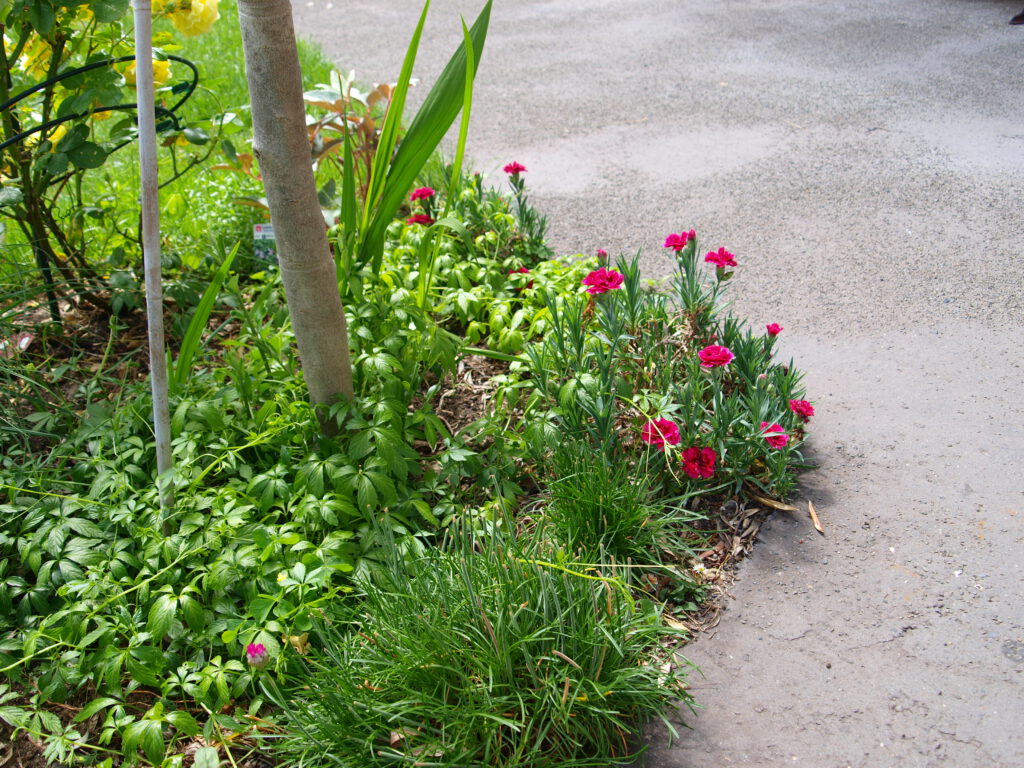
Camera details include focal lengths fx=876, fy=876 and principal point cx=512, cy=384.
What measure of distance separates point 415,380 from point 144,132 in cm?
108

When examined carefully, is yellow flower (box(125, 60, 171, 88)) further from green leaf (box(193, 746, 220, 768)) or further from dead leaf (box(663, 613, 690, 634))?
dead leaf (box(663, 613, 690, 634))

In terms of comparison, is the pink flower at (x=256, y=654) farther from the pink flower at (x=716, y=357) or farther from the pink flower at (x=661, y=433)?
the pink flower at (x=716, y=357)

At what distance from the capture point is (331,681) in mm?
1931

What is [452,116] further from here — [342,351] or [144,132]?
[144,132]

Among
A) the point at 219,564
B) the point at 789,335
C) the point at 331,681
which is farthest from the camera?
the point at 789,335

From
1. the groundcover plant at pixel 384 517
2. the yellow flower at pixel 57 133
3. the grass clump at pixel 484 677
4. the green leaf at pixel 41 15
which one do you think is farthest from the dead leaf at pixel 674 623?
the yellow flower at pixel 57 133

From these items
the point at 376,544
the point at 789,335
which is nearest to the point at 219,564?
the point at 376,544

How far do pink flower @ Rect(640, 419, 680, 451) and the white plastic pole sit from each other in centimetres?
133

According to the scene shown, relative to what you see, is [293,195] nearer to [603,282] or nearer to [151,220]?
[151,220]

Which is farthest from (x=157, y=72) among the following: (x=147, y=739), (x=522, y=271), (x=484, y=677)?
(x=484, y=677)

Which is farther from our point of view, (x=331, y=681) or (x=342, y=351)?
(x=342, y=351)

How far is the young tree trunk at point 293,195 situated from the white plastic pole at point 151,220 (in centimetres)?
23

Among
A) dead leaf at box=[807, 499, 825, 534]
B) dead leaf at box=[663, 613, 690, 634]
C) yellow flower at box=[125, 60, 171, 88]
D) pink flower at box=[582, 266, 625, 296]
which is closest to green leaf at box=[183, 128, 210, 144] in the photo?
yellow flower at box=[125, 60, 171, 88]

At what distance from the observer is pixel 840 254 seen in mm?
3885
